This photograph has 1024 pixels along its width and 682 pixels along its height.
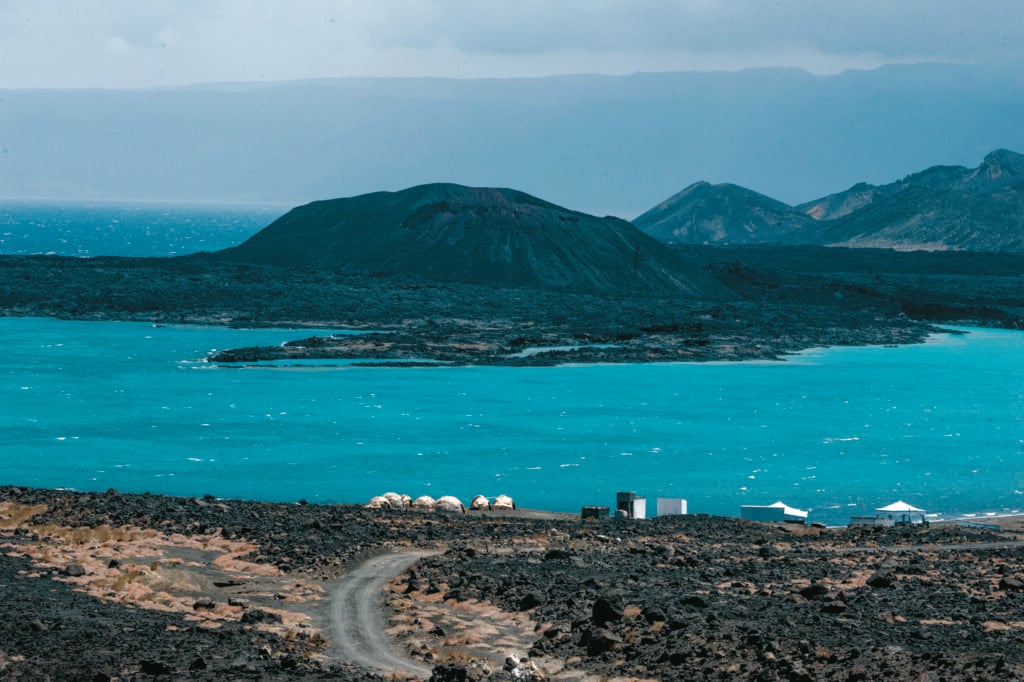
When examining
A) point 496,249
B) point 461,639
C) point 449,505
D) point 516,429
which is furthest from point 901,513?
point 496,249

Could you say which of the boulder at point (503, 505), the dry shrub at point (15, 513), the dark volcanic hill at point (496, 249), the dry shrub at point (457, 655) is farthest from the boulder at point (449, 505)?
the dark volcanic hill at point (496, 249)

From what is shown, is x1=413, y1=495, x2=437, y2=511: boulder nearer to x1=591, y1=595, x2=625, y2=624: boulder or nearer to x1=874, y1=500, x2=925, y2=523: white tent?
x1=874, y1=500, x2=925, y2=523: white tent

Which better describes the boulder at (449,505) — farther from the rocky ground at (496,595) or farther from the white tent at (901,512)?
the white tent at (901,512)

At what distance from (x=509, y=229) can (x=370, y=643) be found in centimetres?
15935

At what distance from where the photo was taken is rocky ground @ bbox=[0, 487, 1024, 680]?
912 inches

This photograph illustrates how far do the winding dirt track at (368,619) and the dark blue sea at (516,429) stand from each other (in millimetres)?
24231

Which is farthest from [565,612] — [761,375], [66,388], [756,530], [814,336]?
[814,336]

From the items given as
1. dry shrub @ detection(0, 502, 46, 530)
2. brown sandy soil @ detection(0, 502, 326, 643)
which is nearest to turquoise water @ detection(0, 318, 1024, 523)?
dry shrub @ detection(0, 502, 46, 530)

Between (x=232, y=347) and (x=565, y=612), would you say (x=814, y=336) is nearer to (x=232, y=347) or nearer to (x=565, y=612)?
(x=232, y=347)

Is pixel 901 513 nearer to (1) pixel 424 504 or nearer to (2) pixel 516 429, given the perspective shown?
(1) pixel 424 504

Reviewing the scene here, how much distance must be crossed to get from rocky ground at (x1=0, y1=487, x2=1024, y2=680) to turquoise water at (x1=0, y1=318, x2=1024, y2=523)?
19.8m

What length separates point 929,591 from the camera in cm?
3027

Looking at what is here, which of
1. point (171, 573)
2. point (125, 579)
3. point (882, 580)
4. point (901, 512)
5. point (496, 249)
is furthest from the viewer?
point (496, 249)

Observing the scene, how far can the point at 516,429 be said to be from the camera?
8175 centimetres
